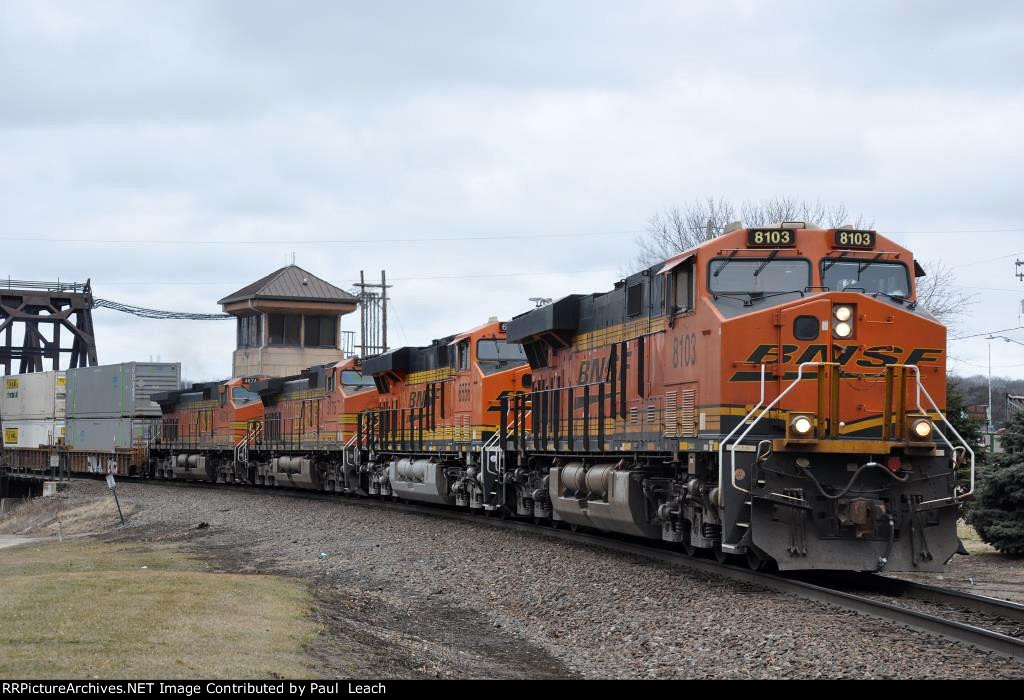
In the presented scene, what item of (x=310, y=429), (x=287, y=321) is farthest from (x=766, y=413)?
(x=287, y=321)

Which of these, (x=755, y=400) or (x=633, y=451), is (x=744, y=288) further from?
(x=633, y=451)

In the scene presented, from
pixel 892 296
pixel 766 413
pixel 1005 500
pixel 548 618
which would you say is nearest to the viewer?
pixel 548 618

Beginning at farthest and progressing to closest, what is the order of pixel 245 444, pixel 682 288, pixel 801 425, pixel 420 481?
pixel 245 444
pixel 420 481
pixel 682 288
pixel 801 425

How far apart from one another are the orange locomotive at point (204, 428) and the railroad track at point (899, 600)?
1116 inches

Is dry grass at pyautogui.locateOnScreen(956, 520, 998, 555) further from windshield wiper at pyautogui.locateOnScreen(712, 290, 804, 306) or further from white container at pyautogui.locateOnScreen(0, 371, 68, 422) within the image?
white container at pyautogui.locateOnScreen(0, 371, 68, 422)

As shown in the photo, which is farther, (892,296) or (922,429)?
(892,296)

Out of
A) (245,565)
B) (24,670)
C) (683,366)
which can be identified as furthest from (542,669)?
(245,565)

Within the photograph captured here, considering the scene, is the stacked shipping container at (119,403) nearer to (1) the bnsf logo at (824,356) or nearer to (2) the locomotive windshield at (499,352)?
(2) the locomotive windshield at (499,352)

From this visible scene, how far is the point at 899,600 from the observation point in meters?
12.2

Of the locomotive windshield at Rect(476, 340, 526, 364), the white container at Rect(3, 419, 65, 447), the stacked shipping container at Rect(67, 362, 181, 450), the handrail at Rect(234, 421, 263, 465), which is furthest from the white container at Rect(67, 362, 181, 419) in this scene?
the locomotive windshield at Rect(476, 340, 526, 364)

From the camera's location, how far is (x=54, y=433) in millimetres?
57094

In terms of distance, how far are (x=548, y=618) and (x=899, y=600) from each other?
3.59 metres

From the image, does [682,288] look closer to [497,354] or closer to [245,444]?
[497,354]

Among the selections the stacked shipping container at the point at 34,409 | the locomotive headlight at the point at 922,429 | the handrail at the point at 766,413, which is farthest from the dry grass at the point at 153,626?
the stacked shipping container at the point at 34,409
